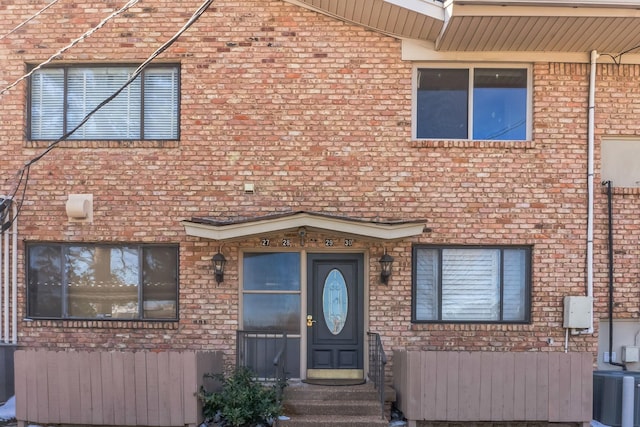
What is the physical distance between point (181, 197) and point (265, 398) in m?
3.40

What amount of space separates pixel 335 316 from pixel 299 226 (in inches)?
69.8

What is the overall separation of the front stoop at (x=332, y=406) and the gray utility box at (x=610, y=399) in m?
3.18

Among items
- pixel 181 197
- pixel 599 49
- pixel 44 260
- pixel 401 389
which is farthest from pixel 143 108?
pixel 599 49

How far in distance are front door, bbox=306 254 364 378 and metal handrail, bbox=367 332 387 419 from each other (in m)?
0.19

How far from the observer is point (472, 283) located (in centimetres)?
848

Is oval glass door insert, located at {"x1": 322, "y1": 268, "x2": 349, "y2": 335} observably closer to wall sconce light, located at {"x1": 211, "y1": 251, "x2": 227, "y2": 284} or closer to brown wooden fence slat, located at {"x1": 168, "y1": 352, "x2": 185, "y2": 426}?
wall sconce light, located at {"x1": 211, "y1": 251, "x2": 227, "y2": 284}

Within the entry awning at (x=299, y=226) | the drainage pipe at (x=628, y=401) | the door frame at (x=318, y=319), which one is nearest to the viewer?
the drainage pipe at (x=628, y=401)

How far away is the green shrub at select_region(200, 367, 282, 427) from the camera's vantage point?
6.94m

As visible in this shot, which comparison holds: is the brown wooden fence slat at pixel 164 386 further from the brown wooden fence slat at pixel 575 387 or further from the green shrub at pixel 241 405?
the brown wooden fence slat at pixel 575 387

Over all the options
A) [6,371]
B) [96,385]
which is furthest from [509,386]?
[6,371]

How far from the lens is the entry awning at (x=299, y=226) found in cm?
768

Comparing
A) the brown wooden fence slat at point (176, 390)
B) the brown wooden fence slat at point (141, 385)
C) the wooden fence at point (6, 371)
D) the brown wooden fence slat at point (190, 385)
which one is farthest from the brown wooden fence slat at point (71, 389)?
the wooden fence at point (6, 371)

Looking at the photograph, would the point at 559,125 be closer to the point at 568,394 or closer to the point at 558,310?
the point at 558,310

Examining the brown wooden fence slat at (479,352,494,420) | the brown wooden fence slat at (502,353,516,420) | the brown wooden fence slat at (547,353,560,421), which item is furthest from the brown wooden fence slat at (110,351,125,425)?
the brown wooden fence slat at (547,353,560,421)
